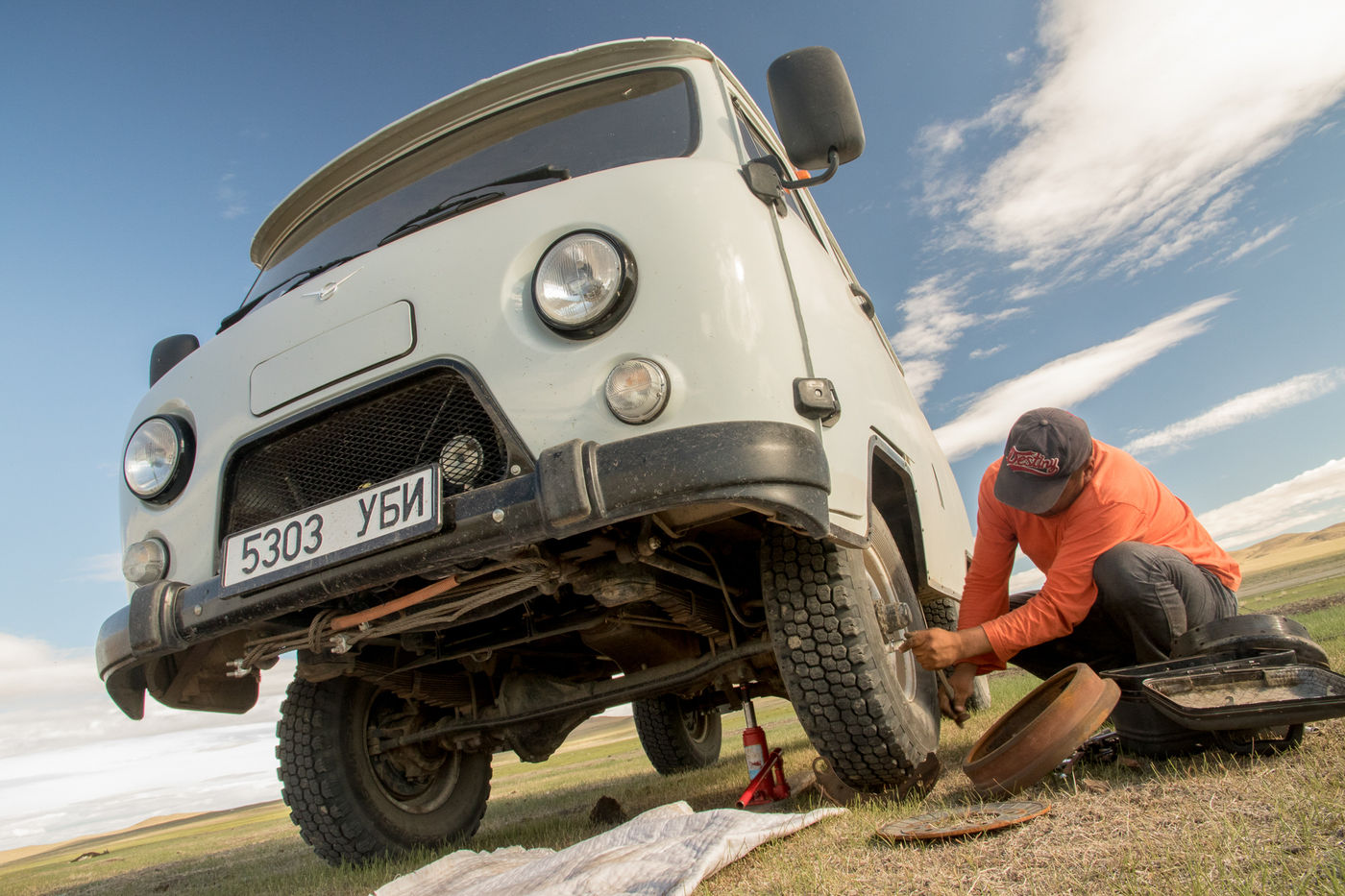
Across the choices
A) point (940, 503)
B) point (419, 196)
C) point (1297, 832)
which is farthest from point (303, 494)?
point (940, 503)

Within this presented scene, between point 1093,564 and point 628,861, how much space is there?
1642 mm

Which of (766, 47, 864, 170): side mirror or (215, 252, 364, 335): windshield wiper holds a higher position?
(215, 252, 364, 335): windshield wiper

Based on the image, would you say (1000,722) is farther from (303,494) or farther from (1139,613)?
(303,494)

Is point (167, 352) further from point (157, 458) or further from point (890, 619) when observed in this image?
point (890, 619)

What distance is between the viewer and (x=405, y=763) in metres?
3.08

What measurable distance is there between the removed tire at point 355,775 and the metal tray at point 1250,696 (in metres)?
2.45

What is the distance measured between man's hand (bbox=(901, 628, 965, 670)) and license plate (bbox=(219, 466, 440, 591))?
143cm

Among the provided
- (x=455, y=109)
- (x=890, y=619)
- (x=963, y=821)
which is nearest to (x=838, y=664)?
(x=890, y=619)

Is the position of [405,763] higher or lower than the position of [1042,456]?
lower

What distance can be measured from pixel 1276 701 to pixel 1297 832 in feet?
1.80

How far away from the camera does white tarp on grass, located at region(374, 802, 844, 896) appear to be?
5.08 feet

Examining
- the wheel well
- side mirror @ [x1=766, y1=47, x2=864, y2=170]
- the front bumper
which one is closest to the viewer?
the front bumper

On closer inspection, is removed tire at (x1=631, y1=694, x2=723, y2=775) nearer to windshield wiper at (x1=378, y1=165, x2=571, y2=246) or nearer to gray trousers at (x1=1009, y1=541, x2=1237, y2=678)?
gray trousers at (x1=1009, y1=541, x2=1237, y2=678)

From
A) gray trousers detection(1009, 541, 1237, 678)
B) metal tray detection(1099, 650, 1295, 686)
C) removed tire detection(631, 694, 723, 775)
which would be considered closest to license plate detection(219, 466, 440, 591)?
metal tray detection(1099, 650, 1295, 686)
